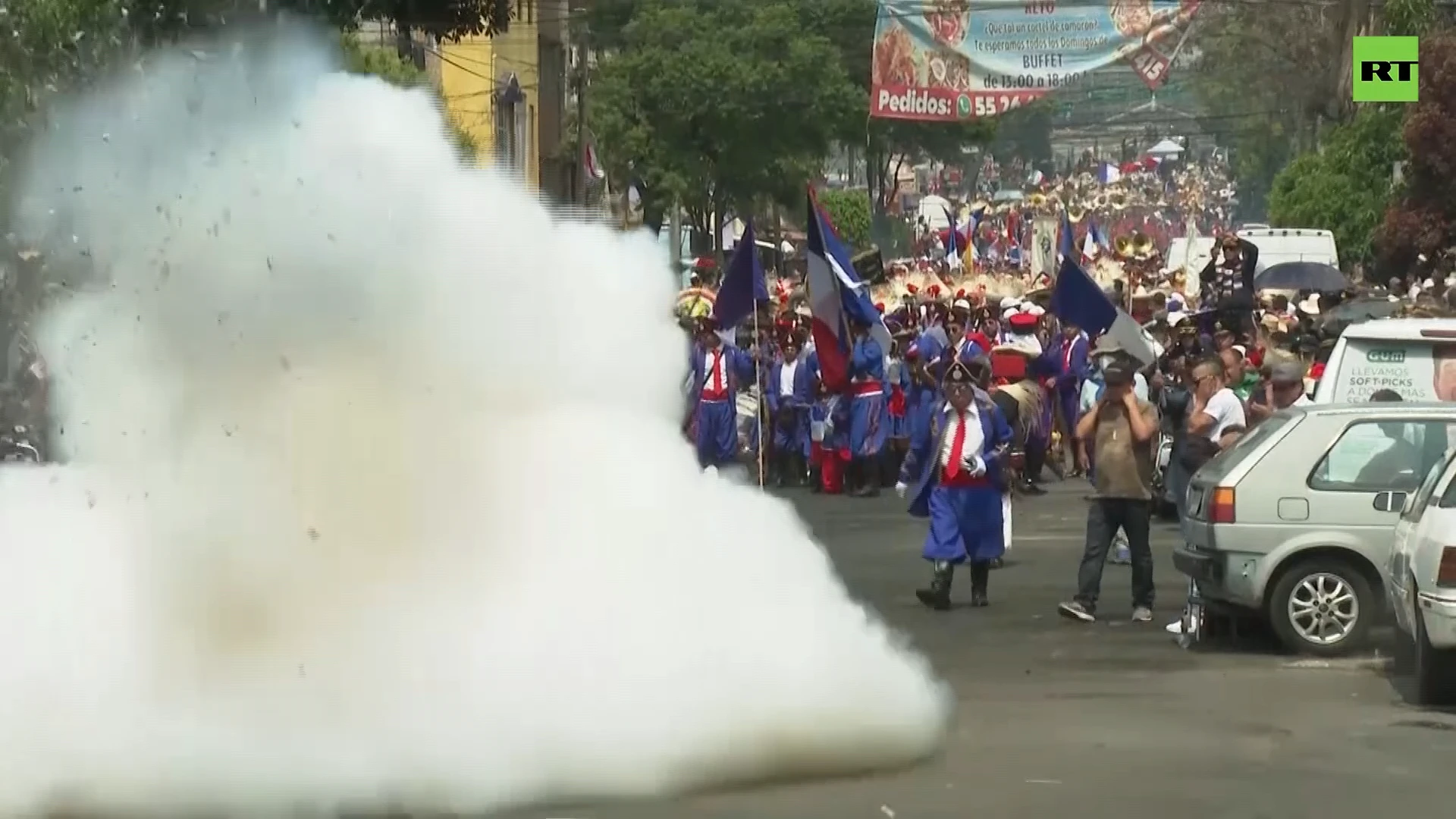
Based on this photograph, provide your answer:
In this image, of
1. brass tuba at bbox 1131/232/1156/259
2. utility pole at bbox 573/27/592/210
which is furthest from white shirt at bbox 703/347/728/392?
brass tuba at bbox 1131/232/1156/259

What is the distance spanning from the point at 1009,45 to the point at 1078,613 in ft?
47.7

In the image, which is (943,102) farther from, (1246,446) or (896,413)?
(1246,446)

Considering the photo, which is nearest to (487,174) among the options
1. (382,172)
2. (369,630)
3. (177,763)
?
(382,172)

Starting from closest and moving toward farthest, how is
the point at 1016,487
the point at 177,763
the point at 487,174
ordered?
the point at 177,763
the point at 487,174
the point at 1016,487

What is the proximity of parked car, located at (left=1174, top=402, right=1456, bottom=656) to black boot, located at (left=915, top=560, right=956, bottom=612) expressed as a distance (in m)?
2.53

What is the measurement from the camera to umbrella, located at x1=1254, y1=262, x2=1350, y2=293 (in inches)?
1384

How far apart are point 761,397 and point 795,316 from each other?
1797 mm

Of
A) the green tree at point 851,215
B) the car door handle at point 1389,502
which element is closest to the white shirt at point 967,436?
the car door handle at point 1389,502

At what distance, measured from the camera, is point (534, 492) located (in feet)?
30.4

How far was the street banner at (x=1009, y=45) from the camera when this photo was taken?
28719mm

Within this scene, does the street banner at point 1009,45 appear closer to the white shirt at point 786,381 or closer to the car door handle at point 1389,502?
the white shirt at point 786,381

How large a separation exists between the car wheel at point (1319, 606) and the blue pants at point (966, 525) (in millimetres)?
2622

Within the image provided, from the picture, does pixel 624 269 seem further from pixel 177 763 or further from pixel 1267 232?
pixel 1267 232

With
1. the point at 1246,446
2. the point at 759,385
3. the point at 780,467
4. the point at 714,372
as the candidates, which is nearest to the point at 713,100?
the point at 780,467
